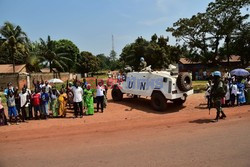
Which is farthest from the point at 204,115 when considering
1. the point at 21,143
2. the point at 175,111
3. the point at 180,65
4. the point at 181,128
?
the point at 180,65

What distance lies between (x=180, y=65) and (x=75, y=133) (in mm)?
46122

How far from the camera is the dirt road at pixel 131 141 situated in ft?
19.2

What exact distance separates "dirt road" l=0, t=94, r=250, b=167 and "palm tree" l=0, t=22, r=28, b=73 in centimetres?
3081

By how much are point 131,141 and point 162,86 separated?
5846 millimetres

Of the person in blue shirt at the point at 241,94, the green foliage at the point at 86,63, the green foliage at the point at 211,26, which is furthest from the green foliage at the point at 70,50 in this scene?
the person in blue shirt at the point at 241,94

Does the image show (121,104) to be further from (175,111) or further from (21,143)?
(21,143)

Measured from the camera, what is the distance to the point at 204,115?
11297 mm

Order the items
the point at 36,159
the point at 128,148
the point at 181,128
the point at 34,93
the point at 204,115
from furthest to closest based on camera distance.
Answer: the point at 34,93, the point at 204,115, the point at 181,128, the point at 128,148, the point at 36,159

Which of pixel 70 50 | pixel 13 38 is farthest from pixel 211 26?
pixel 70 50

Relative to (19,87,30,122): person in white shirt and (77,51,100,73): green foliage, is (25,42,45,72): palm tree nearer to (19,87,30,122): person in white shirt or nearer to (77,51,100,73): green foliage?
(77,51,100,73): green foliage

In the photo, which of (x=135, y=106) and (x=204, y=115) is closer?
(x=204, y=115)

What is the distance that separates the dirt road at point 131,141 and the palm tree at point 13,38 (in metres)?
30.8

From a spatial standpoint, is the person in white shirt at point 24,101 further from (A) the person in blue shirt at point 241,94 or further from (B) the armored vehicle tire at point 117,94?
(A) the person in blue shirt at point 241,94

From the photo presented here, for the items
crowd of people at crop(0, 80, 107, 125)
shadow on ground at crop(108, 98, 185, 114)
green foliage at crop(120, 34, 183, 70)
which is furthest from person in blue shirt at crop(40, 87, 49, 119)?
green foliage at crop(120, 34, 183, 70)
